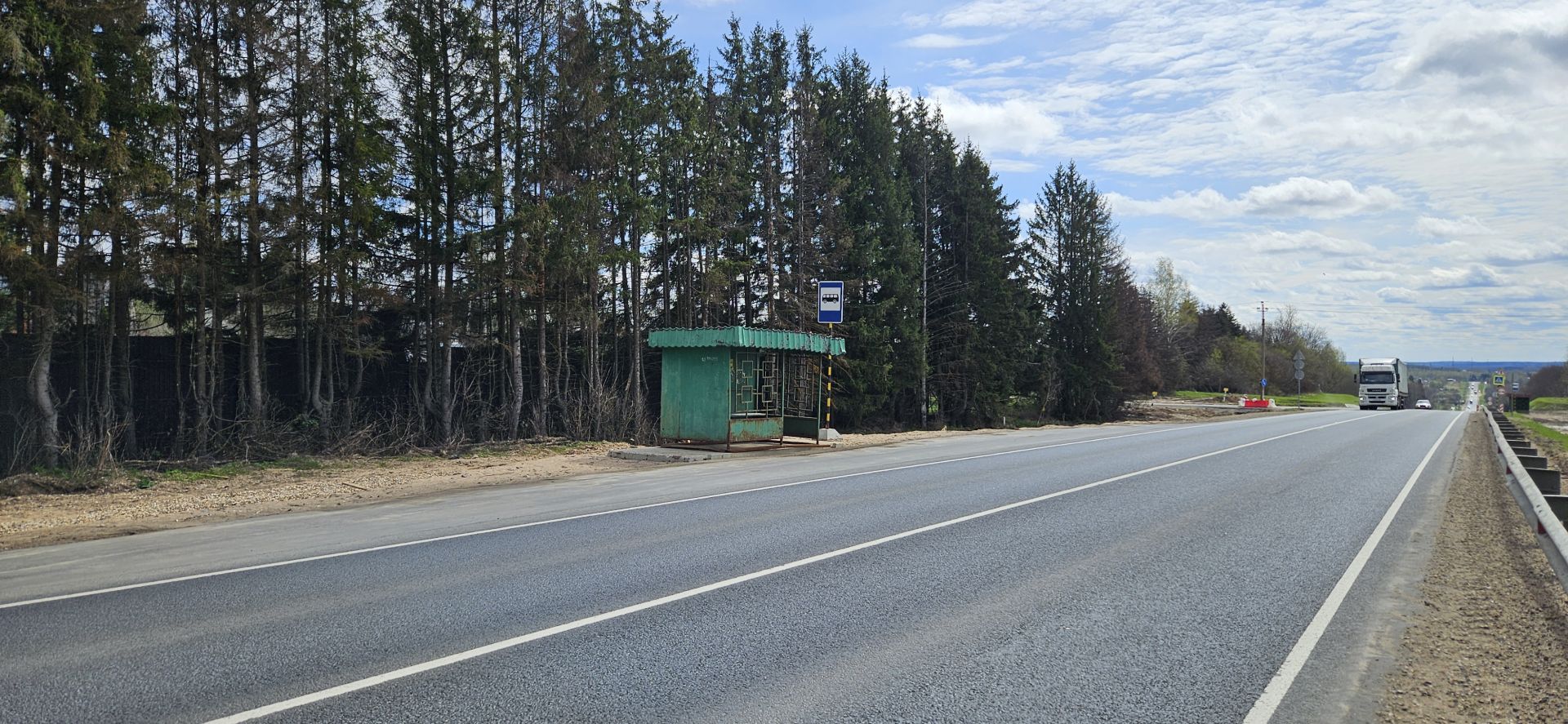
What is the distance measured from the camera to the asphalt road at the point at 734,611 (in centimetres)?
432

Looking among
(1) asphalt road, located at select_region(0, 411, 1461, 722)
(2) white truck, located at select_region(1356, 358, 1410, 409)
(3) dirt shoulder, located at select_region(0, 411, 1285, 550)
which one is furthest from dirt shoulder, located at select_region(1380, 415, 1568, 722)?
(2) white truck, located at select_region(1356, 358, 1410, 409)

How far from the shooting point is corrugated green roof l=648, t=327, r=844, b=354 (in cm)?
1878

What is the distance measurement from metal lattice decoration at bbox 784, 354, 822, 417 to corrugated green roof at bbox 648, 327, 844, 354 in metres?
0.77

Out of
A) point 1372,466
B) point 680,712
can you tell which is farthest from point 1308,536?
point 1372,466

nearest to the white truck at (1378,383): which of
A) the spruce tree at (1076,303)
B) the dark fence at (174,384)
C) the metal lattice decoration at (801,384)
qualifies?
the spruce tree at (1076,303)

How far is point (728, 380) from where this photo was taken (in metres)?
19.3

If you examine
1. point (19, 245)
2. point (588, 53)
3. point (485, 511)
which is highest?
point (588, 53)

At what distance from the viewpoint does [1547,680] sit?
→ 15.7 ft

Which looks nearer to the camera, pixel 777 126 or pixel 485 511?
pixel 485 511

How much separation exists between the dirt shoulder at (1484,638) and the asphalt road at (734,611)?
0.22 metres

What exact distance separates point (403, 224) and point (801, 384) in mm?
10509

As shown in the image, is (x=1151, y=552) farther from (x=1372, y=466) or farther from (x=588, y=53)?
(x=588, y=53)

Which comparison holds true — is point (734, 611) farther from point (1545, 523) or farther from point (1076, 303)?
point (1076, 303)

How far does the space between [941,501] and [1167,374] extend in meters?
74.1
